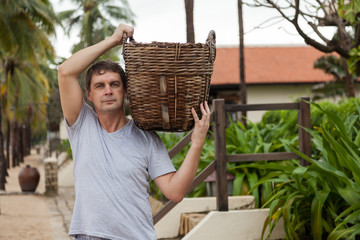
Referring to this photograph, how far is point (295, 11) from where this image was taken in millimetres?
5637

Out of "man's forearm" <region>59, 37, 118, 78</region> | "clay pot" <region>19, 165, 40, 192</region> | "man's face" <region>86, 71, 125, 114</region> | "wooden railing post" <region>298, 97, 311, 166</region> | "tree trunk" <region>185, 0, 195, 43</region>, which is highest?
"tree trunk" <region>185, 0, 195, 43</region>

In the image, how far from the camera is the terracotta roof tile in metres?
23.6

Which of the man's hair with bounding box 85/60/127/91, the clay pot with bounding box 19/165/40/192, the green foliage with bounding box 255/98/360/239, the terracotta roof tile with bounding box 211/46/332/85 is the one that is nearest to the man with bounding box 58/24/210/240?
the man's hair with bounding box 85/60/127/91

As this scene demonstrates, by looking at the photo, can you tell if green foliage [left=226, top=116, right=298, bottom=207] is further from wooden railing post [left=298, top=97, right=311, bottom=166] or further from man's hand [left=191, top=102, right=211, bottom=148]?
man's hand [left=191, top=102, right=211, bottom=148]

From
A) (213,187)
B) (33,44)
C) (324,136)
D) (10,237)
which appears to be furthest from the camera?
(33,44)

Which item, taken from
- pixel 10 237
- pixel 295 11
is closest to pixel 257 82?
pixel 10 237

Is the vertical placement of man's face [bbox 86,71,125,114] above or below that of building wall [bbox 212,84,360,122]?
above

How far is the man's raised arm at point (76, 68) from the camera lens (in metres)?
2.30

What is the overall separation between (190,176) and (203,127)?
0.24 meters

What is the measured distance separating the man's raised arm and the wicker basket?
0.07 m

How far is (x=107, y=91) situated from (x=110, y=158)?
31 cm

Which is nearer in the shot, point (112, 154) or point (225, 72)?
point (112, 154)

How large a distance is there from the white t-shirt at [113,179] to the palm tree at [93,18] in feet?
90.4

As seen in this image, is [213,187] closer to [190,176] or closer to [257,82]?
[190,176]
